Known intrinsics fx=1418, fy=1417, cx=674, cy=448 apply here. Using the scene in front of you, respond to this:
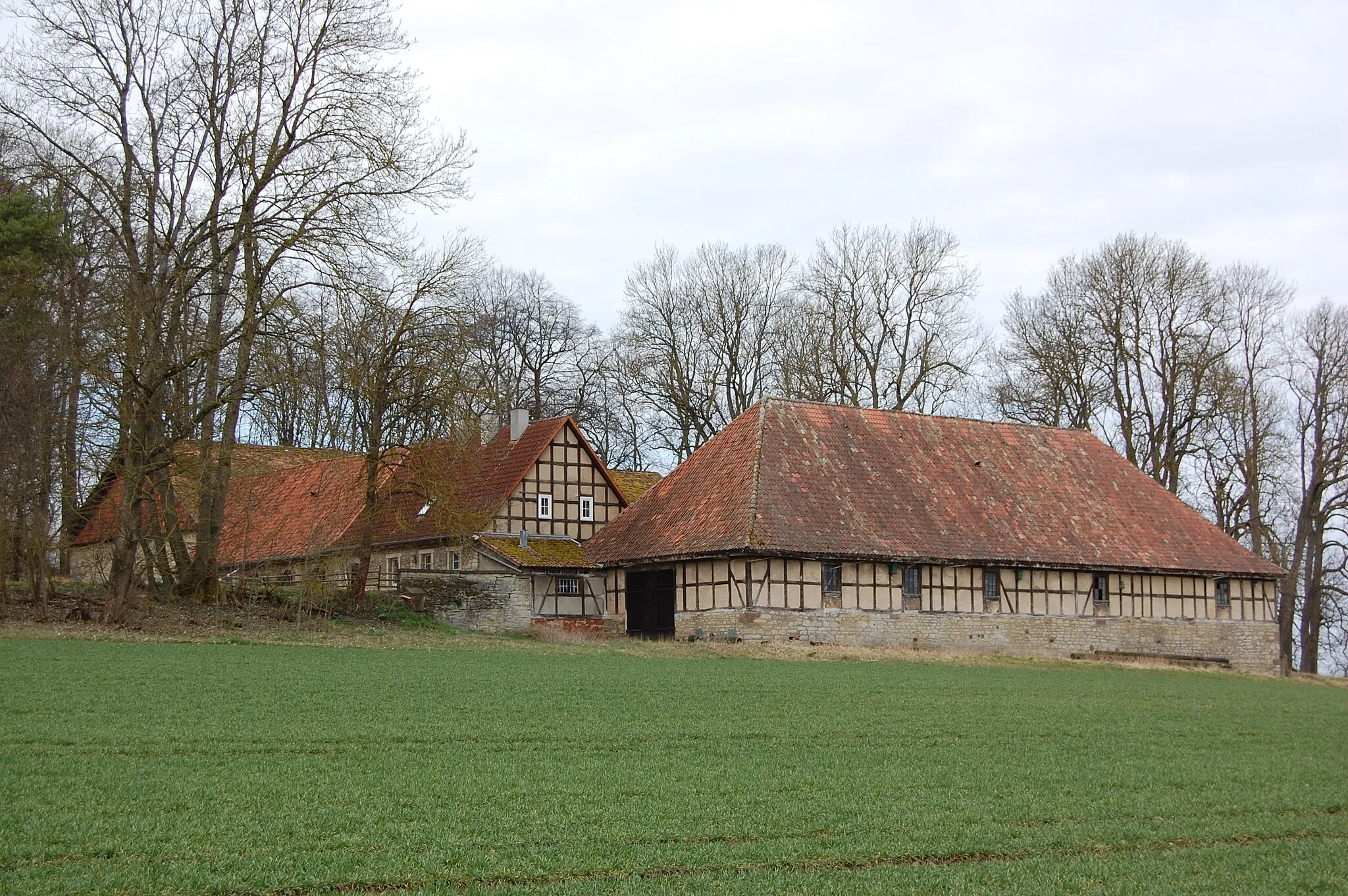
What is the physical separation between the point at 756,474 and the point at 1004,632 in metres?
7.85

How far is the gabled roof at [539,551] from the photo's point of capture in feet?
122

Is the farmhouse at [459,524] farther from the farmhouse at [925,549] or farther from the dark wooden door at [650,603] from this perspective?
the farmhouse at [925,549]

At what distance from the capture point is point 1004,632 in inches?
1454

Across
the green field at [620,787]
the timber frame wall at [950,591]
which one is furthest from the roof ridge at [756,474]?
the green field at [620,787]

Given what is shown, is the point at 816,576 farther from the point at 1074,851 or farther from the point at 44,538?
the point at 1074,851

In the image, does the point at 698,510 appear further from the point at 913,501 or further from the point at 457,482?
the point at 457,482

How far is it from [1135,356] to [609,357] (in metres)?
20.2

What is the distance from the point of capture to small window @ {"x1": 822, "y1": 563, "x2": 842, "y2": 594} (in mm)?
34500

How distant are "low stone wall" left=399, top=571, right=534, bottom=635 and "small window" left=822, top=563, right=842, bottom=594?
768 cm

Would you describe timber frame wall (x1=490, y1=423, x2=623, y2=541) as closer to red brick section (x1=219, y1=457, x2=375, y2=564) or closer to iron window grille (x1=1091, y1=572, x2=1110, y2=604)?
red brick section (x1=219, y1=457, x2=375, y2=564)

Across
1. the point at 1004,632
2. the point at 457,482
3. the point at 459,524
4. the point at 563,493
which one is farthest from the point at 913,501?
the point at 457,482

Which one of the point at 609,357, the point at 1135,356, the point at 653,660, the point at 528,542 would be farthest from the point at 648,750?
the point at 609,357

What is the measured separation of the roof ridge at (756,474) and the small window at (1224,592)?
14.4 m

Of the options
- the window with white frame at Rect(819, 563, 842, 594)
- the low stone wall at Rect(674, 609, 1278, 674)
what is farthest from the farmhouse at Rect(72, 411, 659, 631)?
the window with white frame at Rect(819, 563, 842, 594)
